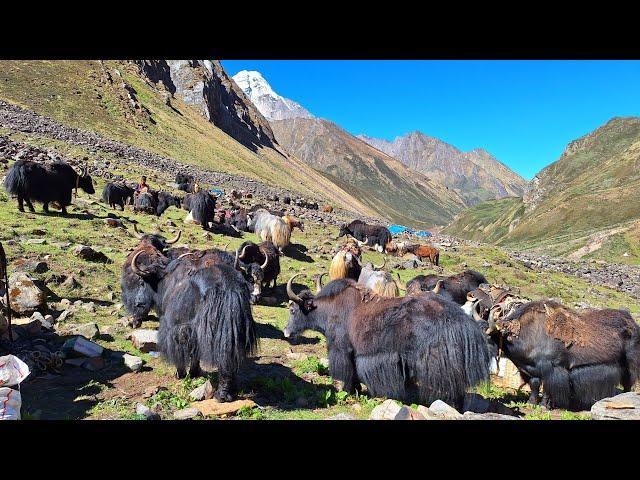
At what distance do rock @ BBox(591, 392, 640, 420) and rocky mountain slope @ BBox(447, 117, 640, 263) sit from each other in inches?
1404

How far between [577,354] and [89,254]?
31.5 feet

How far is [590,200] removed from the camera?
176 feet

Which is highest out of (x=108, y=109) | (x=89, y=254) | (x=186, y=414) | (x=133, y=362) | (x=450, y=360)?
(x=108, y=109)

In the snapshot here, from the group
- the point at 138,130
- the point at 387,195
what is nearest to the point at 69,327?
the point at 138,130

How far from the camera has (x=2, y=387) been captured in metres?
3.69

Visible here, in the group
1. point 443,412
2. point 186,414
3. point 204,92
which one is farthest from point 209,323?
point 204,92

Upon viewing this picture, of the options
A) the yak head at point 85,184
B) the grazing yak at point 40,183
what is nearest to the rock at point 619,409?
the grazing yak at point 40,183

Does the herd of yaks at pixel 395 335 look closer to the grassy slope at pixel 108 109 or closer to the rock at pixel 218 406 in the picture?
the rock at pixel 218 406

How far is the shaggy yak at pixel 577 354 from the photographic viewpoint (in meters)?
5.64

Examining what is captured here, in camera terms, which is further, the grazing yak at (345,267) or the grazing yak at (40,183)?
the grazing yak at (40,183)

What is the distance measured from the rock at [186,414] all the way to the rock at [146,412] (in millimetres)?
185

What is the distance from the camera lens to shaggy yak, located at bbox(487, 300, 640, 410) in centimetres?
564

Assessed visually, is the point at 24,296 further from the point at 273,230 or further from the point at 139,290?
the point at 273,230

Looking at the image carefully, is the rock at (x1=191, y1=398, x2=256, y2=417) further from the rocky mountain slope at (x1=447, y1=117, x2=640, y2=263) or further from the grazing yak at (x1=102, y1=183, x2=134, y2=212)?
the rocky mountain slope at (x1=447, y1=117, x2=640, y2=263)
